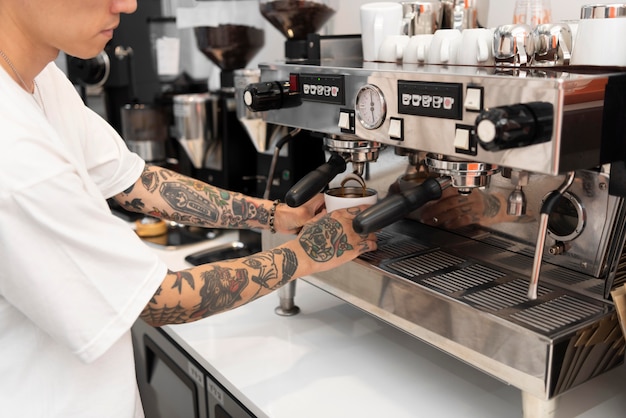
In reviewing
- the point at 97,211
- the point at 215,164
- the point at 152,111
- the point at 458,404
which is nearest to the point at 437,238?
the point at 458,404

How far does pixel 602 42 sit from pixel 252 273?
1.83 ft

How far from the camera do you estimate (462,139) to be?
0.78 metres

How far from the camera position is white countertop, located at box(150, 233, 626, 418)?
94cm

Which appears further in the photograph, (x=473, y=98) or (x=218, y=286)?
(x=218, y=286)

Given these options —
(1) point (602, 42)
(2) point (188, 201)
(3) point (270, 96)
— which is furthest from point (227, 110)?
(1) point (602, 42)

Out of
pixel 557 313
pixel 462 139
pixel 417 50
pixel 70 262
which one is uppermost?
pixel 417 50

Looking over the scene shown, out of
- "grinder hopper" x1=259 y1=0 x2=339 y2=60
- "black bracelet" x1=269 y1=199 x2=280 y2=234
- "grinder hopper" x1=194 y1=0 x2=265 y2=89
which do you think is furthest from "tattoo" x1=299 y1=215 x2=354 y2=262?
"grinder hopper" x1=194 y1=0 x2=265 y2=89

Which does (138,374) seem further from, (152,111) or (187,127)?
(152,111)

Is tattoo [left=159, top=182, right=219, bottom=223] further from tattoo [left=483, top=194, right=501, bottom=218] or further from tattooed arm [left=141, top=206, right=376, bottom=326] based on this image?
tattoo [left=483, top=194, right=501, bottom=218]

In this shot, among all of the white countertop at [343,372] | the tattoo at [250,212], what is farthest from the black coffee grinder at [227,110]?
the white countertop at [343,372]

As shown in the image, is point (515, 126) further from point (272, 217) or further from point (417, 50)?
point (272, 217)

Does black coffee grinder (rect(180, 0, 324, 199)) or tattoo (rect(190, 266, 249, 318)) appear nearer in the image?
tattoo (rect(190, 266, 249, 318))

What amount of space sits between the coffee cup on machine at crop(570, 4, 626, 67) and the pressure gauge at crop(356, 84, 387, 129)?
258 millimetres

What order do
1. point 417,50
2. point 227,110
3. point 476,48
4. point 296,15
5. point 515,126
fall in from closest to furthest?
point 515,126, point 476,48, point 417,50, point 296,15, point 227,110
